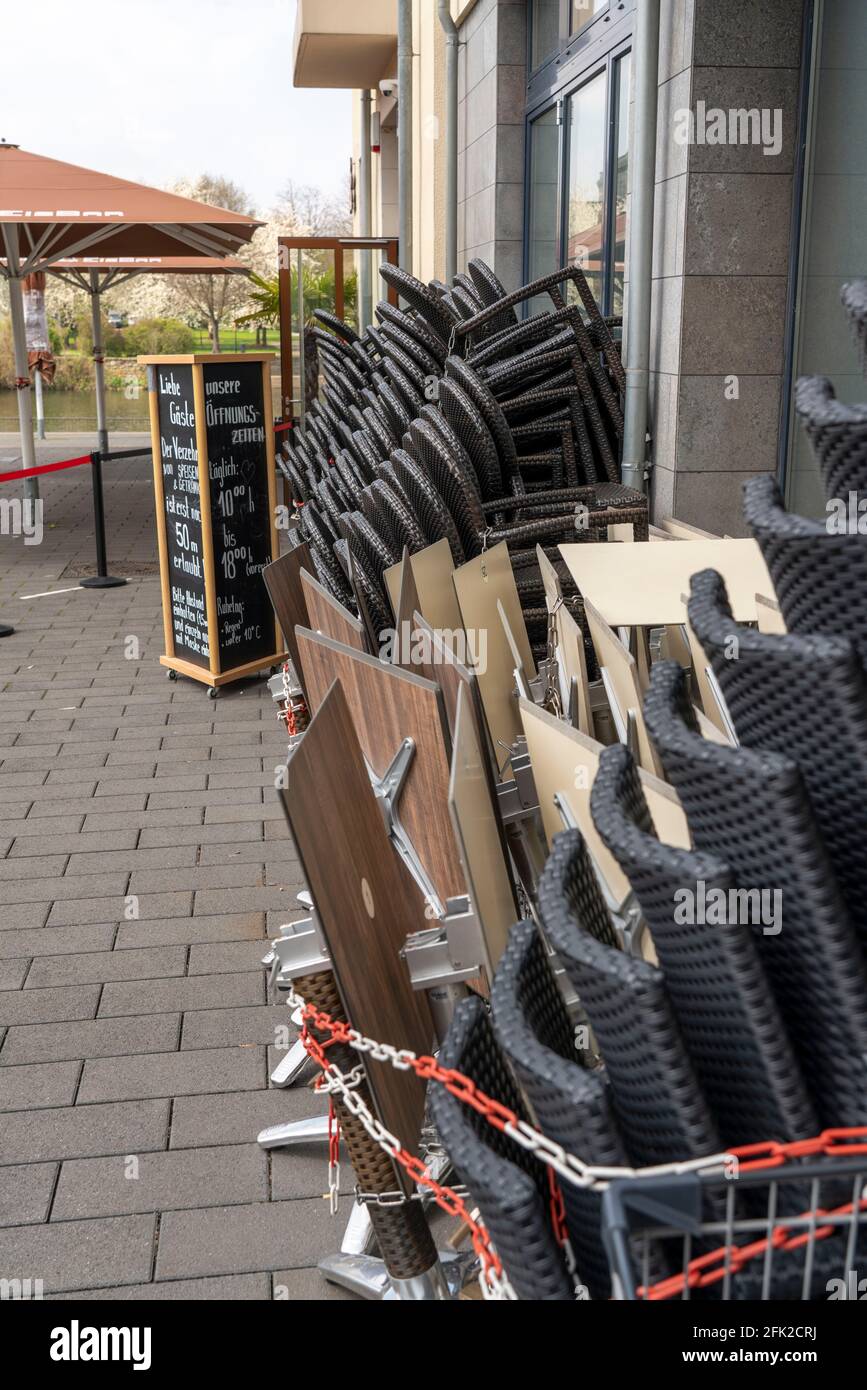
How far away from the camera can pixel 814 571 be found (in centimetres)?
109

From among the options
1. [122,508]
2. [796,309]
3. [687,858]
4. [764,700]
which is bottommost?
[122,508]

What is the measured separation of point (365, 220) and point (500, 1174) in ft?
88.3

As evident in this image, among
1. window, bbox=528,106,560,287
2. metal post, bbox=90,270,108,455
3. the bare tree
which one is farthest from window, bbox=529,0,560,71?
the bare tree

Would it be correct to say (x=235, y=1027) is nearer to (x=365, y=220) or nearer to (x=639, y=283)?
(x=639, y=283)

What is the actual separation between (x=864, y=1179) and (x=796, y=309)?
448cm

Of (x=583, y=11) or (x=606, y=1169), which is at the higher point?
(x=583, y=11)

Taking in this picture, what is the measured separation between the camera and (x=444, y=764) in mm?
1971

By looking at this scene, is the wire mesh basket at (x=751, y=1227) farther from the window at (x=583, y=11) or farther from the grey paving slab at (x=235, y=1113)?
the window at (x=583, y=11)

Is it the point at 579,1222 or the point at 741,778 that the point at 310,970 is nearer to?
the point at 579,1222

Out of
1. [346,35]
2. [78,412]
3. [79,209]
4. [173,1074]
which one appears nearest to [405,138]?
[79,209]

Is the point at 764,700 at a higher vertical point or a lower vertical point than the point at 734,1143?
higher
